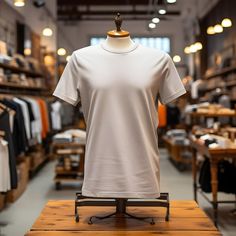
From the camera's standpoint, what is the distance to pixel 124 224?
2.71 meters

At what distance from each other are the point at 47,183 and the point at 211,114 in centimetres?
323

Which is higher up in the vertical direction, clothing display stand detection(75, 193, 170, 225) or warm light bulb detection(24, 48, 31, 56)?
warm light bulb detection(24, 48, 31, 56)

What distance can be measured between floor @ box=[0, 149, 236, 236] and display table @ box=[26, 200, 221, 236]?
2.31 m

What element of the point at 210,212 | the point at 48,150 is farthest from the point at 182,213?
the point at 48,150

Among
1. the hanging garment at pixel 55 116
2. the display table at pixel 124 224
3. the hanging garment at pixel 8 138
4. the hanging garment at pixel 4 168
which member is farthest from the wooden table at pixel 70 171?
the display table at pixel 124 224

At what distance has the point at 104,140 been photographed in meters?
2.61

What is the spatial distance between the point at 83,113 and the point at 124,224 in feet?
2.19

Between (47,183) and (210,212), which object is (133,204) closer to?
(210,212)

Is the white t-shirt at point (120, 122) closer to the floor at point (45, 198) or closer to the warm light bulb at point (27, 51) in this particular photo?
the floor at point (45, 198)

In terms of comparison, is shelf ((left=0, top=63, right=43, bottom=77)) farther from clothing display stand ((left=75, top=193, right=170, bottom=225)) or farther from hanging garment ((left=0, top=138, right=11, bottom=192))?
clothing display stand ((left=75, top=193, right=170, bottom=225))

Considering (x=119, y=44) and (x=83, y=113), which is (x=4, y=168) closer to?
(x=83, y=113)

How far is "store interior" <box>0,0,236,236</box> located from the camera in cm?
558

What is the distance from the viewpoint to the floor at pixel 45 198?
5.39 meters

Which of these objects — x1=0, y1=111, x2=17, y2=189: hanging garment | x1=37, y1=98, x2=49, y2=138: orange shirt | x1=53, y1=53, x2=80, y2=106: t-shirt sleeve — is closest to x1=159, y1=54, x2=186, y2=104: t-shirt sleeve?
x1=53, y1=53, x2=80, y2=106: t-shirt sleeve
